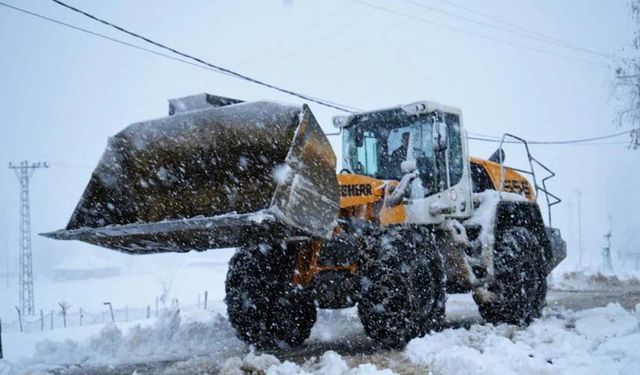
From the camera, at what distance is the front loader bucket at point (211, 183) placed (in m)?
5.33

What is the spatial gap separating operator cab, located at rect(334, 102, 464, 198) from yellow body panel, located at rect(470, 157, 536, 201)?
137cm

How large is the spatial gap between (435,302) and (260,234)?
226 cm

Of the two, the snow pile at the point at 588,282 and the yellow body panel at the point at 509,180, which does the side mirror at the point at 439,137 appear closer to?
the yellow body panel at the point at 509,180

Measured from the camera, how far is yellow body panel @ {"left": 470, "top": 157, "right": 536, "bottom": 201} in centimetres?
924

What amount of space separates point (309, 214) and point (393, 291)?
4.37 feet

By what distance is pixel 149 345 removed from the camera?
7.95 m

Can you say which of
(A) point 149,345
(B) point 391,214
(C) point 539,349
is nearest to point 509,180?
(B) point 391,214

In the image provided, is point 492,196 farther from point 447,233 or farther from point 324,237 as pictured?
point 324,237

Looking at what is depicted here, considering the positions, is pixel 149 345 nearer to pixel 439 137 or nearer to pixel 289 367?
pixel 289 367

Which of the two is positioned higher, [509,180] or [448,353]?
[509,180]

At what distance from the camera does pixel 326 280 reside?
6.33 m

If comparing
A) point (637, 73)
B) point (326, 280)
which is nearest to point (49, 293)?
point (637, 73)

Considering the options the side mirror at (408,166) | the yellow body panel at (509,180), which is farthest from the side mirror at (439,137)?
the yellow body panel at (509,180)

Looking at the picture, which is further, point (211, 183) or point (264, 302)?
point (264, 302)
